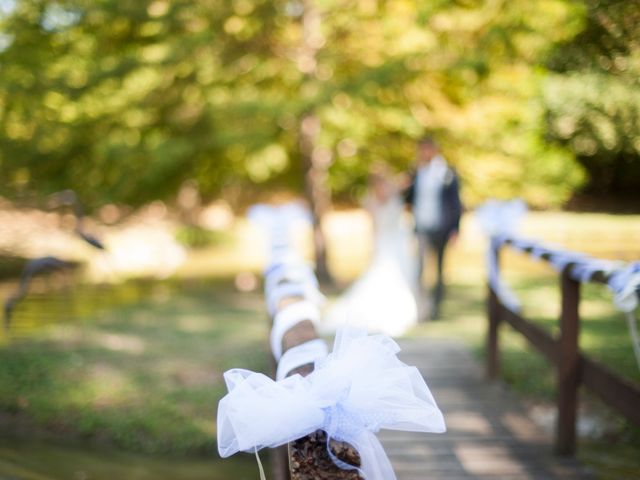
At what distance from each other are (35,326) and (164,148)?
3.01m

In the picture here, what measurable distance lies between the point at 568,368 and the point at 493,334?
1883 mm

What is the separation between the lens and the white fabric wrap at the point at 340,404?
1986 mm

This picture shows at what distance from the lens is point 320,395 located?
6.76 ft

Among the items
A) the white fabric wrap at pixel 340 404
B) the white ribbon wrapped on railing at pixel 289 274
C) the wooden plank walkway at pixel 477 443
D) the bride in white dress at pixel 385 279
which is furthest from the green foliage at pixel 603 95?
the bride in white dress at pixel 385 279

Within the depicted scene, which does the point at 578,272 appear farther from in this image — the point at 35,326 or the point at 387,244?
the point at 35,326

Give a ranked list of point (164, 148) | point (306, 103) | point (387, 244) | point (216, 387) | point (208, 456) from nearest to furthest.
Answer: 1. point (208, 456)
2. point (216, 387)
3. point (387, 244)
4. point (306, 103)
5. point (164, 148)

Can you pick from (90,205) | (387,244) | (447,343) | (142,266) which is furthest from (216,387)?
(142,266)

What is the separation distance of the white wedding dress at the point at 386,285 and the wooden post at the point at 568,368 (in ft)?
10.9

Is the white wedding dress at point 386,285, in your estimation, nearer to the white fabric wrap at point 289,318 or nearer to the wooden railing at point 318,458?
the white fabric wrap at point 289,318

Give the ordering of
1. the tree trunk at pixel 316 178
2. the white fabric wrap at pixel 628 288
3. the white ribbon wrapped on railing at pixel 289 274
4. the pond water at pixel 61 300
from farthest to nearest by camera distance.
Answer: the tree trunk at pixel 316 178 < the pond water at pixel 61 300 < the white ribbon wrapped on railing at pixel 289 274 < the white fabric wrap at pixel 628 288

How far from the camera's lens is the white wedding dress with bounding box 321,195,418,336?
26.7 ft

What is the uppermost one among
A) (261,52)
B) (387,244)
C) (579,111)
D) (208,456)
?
(261,52)

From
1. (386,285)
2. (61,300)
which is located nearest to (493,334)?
(386,285)

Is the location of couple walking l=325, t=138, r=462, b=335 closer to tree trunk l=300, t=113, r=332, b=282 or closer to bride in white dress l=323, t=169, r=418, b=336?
bride in white dress l=323, t=169, r=418, b=336
